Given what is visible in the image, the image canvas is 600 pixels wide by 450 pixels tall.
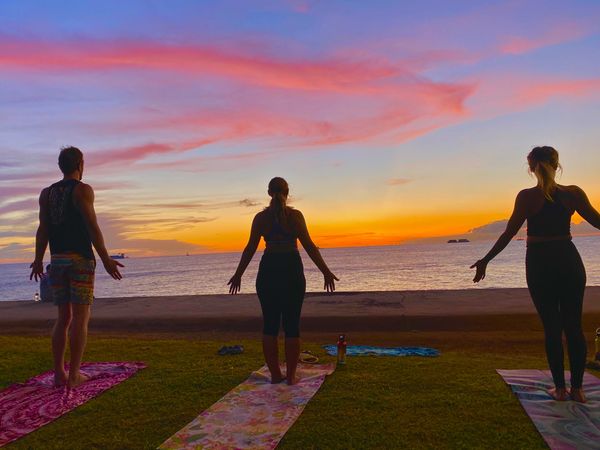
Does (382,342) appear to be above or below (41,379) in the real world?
below

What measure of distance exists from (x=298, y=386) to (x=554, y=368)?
2802 millimetres

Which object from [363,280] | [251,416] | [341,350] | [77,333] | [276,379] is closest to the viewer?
[251,416]

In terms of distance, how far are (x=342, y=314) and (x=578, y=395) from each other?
1188cm

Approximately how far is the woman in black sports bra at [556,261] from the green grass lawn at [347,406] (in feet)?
2.41

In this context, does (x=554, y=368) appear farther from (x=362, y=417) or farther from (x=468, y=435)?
(x=362, y=417)

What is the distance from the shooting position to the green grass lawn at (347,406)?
13.8ft

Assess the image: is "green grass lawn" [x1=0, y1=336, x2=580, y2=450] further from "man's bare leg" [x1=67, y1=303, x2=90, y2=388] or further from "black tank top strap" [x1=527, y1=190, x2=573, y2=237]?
"black tank top strap" [x1=527, y1=190, x2=573, y2=237]

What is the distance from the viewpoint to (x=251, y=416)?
4773 mm

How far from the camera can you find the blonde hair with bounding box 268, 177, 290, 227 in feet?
18.8

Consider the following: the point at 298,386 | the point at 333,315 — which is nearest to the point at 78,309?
the point at 298,386

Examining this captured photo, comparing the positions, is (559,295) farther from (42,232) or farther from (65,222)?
(42,232)

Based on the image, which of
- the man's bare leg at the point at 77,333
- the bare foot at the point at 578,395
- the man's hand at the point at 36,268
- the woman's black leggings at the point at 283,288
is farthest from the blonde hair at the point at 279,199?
the bare foot at the point at 578,395

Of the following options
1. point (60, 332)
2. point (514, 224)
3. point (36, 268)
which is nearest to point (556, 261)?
point (514, 224)

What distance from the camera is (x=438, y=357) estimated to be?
24.8 ft
